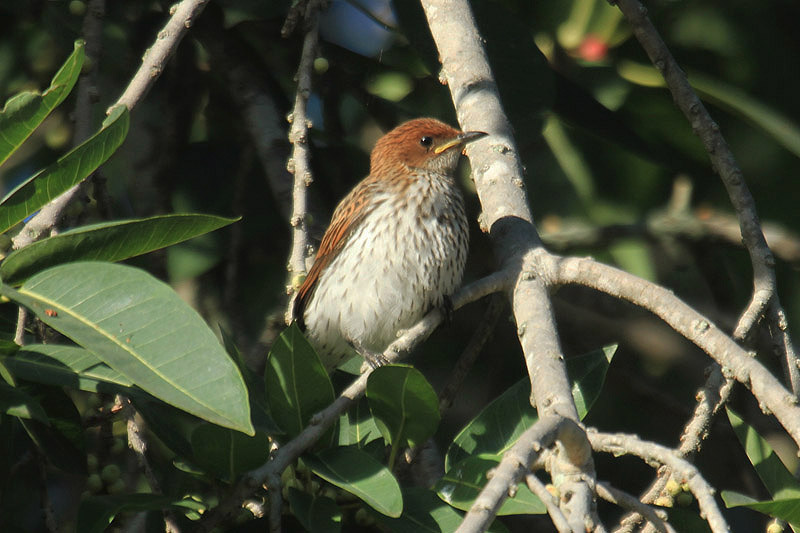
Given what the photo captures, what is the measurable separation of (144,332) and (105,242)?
37 centimetres

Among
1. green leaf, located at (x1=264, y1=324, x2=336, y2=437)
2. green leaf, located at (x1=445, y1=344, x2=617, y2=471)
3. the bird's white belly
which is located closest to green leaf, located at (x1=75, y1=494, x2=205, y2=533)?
green leaf, located at (x1=264, y1=324, x2=336, y2=437)

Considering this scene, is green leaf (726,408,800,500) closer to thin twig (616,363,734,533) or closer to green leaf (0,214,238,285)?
thin twig (616,363,734,533)

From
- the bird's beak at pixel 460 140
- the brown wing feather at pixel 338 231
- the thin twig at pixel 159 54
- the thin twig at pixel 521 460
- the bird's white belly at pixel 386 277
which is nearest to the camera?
the thin twig at pixel 521 460

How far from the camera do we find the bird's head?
4.36m

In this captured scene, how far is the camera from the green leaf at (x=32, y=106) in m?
2.21

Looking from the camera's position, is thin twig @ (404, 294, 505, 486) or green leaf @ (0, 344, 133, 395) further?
thin twig @ (404, 294, 505, 486)

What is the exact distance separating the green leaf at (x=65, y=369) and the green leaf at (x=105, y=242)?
19cm

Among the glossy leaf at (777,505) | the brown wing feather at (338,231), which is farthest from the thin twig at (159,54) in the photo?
the glossy leaf at (777,505)

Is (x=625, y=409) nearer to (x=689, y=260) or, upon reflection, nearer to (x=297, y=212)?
(x=689, y=260)

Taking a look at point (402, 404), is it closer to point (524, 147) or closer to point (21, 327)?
point (21, 327)

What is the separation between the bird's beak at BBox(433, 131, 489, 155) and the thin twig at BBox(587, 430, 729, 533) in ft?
5.39

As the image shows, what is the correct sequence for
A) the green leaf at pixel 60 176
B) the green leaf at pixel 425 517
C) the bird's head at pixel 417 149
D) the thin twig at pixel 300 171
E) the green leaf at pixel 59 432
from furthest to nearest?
the bird's head at pixel 417 149 < the thin twig at pixel 300 171 < the green leaf at pixel 59 432 < the green leaf at pixel 425 517 < the green leaf at pixel 60 176

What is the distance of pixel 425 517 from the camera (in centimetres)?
244

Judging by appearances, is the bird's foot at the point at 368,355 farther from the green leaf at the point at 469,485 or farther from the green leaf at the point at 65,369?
the green leaf at the point at 65,369
